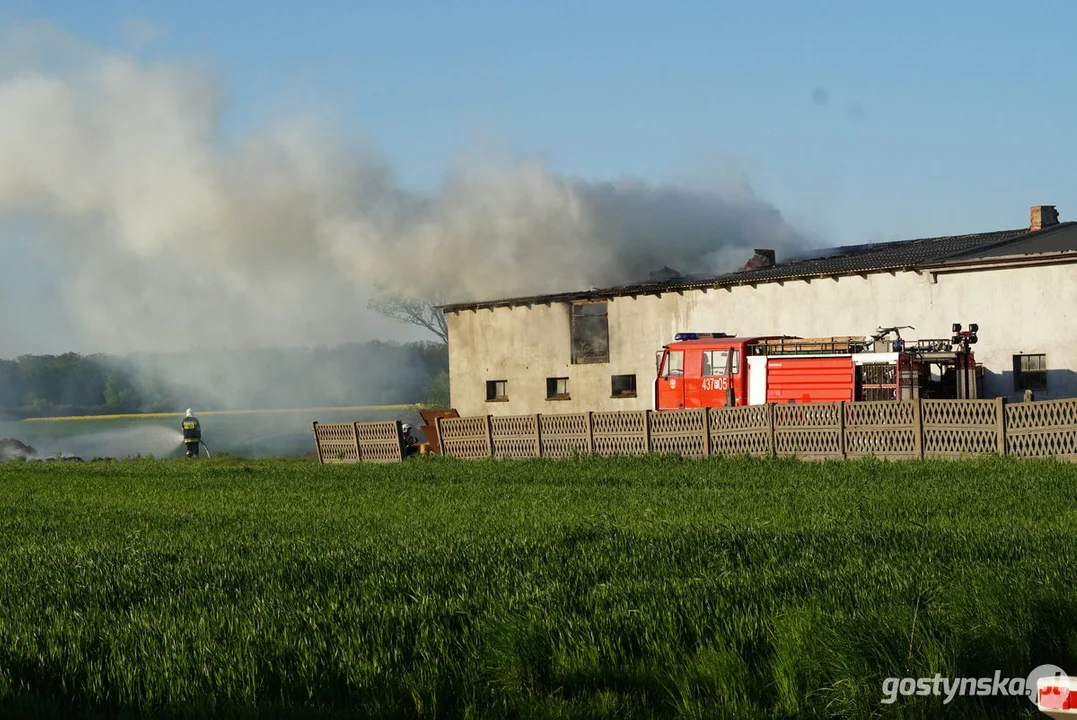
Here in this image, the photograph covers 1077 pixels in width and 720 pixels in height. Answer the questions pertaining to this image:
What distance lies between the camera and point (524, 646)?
809 centimetres

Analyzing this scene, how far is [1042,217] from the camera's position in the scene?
128ft

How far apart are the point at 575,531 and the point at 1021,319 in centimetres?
2058

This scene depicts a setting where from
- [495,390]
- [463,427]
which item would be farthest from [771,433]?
[495,390]

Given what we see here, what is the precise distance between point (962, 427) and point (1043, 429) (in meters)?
1.77

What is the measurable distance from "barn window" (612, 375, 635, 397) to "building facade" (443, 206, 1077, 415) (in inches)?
1.8

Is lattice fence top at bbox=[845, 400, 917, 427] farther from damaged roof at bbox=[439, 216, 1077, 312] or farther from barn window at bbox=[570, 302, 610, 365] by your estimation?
barn window at bbox=[570, 302, 610, 365]

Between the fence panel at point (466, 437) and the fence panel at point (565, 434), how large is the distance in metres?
1.86

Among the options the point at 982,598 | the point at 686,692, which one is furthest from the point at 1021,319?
the point at 686,692

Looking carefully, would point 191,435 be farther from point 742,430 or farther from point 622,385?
point 742,430

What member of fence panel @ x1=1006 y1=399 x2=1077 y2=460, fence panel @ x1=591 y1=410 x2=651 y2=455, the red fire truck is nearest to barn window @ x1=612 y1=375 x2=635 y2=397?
the red fire truck

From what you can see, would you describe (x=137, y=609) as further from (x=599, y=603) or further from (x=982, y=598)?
(x=982, y=598)

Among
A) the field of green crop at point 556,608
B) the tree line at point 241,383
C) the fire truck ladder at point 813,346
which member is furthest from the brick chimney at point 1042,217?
the tree line at point 241,383

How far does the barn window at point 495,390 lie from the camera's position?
43688 millimetres

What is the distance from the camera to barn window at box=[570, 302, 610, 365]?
134ft
